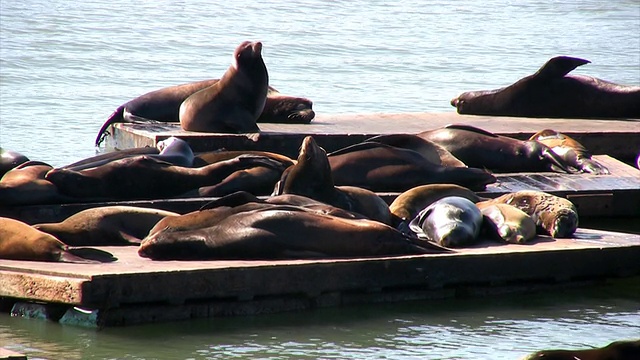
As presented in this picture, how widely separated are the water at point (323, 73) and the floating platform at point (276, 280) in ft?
0.30

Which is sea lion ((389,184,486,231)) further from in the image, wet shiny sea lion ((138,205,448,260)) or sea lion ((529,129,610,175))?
sea lion ((529,129,610,175))

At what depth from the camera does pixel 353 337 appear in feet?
19.7

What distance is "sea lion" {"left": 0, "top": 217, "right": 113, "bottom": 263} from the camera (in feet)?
20.5

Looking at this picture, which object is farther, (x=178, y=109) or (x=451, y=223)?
(x=178, y=109)

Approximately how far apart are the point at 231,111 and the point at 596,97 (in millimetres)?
4020

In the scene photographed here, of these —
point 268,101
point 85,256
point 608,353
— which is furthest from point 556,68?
point 608,353

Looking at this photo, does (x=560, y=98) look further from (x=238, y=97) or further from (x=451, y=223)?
(x=451, y=223)

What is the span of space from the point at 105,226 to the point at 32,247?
1.97ft

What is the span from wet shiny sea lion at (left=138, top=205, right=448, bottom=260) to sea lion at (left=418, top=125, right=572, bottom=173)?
10.5ft

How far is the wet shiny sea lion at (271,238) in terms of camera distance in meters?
6.38

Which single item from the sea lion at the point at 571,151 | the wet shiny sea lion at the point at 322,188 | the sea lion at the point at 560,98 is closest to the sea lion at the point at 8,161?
the wet shiny sea lion at the point at 322,188

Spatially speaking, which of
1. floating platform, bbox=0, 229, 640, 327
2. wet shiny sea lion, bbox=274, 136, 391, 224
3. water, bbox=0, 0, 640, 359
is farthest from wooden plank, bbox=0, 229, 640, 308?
wet shiny sea lion, bbox=274, 136, 391, 224

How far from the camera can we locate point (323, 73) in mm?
19891

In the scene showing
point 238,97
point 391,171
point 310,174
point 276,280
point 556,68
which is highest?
point 556,68
